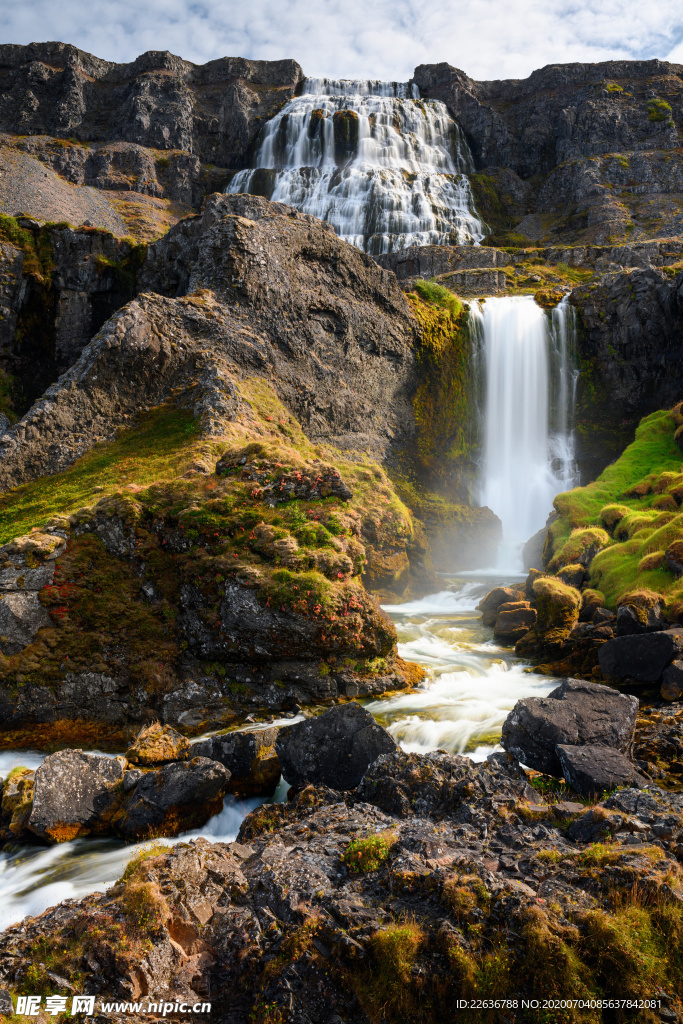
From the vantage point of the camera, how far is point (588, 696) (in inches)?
342

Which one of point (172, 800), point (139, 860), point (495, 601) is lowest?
point (495, 601)

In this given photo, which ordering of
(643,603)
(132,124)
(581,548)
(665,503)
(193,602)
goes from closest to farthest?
(193,602), (643,603), (581,548), (665,503), (132,124)

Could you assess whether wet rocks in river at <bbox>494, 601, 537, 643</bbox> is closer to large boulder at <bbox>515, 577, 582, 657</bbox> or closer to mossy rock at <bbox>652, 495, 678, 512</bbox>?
large boulder at <bbox>515, 577, 582, 657</bbox>

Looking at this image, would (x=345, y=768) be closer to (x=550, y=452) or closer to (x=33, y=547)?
(x=33, y=547)

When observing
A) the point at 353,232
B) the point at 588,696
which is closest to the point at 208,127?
the point at 353,232

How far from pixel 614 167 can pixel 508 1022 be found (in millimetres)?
85001

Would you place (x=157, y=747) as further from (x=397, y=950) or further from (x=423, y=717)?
(x=397, y=950)

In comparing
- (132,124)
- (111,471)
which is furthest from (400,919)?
(132,124)

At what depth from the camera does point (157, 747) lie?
28.3 feet

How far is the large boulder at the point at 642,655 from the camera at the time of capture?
10.6m

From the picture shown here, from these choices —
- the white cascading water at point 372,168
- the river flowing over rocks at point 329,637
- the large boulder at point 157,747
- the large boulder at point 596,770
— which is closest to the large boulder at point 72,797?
the river flowing over rocks at point 329,637

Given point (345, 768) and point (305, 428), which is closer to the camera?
point (345, 768)

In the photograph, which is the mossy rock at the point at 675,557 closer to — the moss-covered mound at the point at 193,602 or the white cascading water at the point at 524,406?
the moss-covered mound at the point at 193,602

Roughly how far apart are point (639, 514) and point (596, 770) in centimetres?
1354
